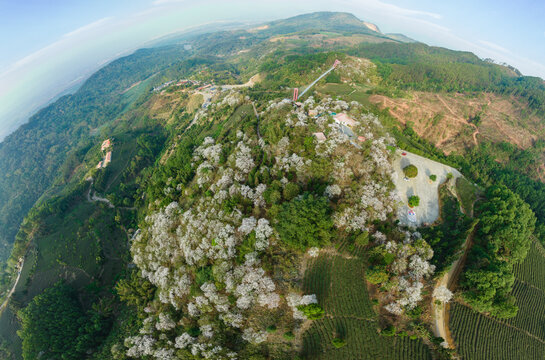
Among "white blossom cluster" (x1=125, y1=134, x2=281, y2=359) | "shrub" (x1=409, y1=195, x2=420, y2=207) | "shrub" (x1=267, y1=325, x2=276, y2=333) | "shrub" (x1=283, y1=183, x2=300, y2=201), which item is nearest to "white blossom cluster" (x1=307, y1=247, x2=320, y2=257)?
"white blossom cluster" (x1=125, y1=134, x2=281, y2=359)

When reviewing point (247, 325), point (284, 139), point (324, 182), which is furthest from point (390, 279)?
point (284, 139)

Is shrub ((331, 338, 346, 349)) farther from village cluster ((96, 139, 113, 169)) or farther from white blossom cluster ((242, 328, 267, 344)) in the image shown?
village cluster ((96, 139, 113, 169))

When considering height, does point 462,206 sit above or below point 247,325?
above

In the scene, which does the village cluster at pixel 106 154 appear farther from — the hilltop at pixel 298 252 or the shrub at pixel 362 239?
the shrub at pixel 362 239

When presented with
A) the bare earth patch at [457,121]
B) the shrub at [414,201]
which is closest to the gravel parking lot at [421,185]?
the shrub at [414,201]

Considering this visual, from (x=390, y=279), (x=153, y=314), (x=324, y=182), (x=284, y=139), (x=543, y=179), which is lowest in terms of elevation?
(x=543, y=179)

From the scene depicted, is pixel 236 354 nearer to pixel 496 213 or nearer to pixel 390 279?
pixel 390 279
